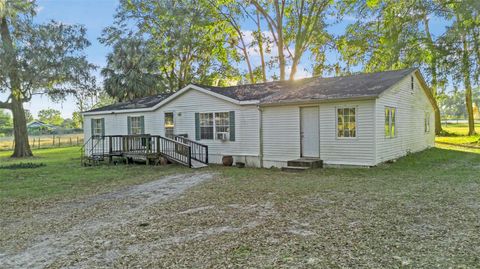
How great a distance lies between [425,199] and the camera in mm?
6957

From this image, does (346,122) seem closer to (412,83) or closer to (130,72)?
(412,83)

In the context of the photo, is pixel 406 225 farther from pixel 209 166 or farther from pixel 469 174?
pixel 209 166

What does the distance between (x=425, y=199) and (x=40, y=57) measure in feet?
71.3

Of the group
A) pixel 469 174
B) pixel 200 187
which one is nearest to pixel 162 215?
pixel 200 187

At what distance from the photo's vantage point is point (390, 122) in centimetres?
1273

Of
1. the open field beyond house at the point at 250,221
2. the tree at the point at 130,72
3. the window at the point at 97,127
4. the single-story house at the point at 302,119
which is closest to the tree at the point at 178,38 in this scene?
the tree at the point at 130,72

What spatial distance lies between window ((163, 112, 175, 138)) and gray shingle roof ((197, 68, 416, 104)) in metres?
2.48

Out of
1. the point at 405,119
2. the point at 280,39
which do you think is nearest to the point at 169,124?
the point at 405,119

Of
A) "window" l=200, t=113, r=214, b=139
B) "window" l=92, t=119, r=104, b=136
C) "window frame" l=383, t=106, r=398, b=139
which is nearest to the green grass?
"window" l=200, t=113, r=214, b=139

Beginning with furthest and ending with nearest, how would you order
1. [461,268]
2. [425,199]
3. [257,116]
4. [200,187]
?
[257,116], [200,187], [425,199], [461,268]

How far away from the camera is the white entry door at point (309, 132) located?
40.9ft

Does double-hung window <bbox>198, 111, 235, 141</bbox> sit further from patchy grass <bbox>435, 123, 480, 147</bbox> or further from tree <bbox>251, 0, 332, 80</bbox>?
patchy grass <bbox>435, 123, 480, 147</bbox>

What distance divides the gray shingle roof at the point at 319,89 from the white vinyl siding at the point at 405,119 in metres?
0.44

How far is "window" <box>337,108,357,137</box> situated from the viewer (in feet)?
38.2
